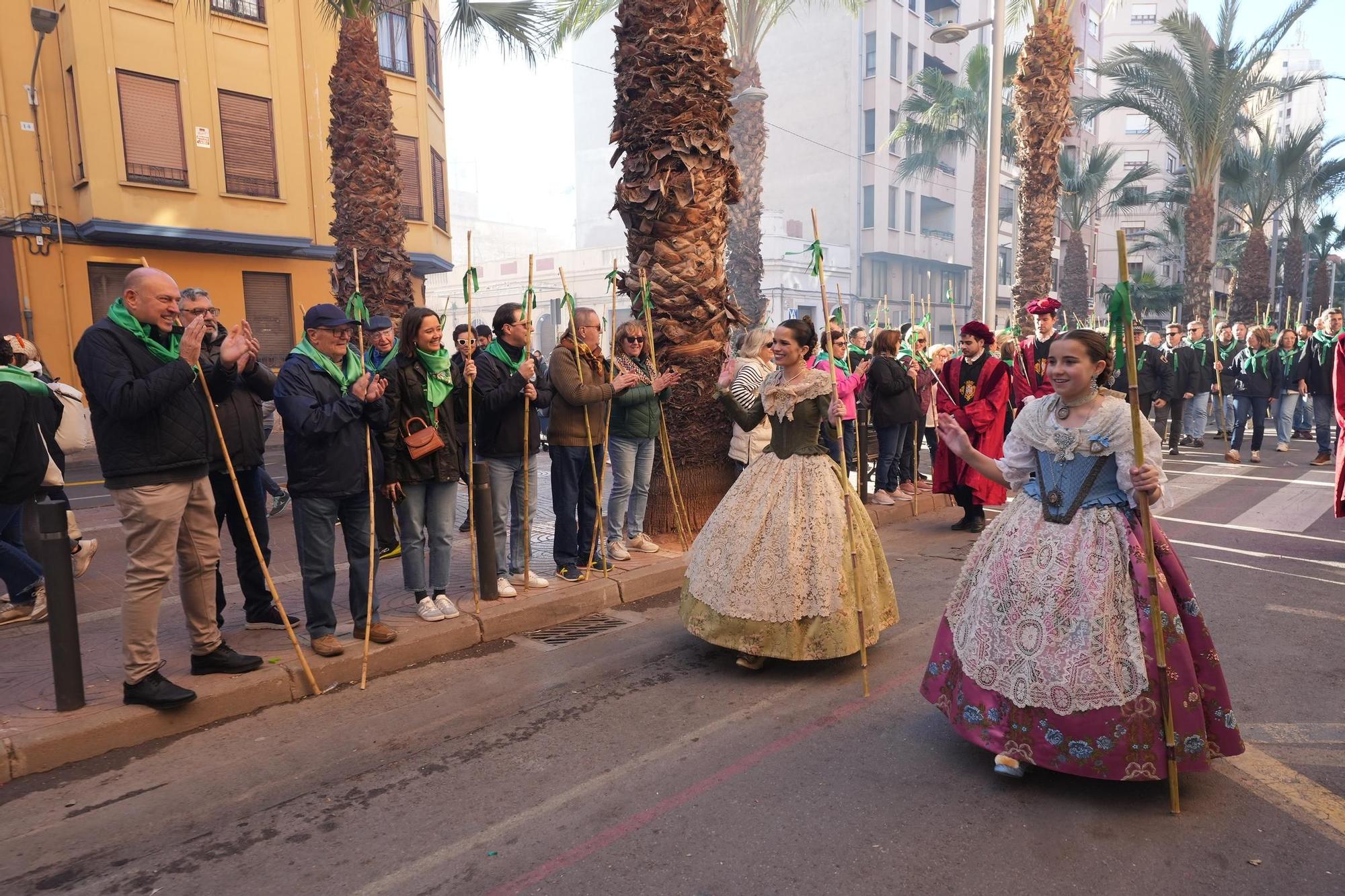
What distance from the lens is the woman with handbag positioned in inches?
216

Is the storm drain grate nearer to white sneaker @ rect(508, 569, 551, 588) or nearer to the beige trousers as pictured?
white sneaker @ rect(508, 569, 551, 588)

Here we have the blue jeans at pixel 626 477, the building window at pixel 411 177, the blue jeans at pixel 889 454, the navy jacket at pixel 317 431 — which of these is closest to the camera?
the navy jacket at pixel 317 431

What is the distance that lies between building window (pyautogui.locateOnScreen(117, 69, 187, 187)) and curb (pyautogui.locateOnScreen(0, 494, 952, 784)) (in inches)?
627

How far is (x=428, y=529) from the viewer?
5898mm

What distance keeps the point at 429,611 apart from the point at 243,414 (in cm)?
169

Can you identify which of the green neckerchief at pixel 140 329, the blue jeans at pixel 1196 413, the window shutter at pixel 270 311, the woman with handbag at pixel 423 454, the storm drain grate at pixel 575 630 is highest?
the window shutter at pixel 270 311

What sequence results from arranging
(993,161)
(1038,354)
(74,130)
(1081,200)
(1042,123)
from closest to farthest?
(1038,354) < (993,161) < (74,130) < (1042,123) < (1081,200)

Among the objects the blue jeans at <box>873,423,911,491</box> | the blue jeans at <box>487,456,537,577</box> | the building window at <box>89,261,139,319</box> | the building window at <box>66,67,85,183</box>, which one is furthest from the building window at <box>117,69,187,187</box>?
the blue jeans at <box>873,423,911,491</box>

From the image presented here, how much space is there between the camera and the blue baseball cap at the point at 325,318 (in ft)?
16.5

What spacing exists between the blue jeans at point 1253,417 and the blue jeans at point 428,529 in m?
12.9

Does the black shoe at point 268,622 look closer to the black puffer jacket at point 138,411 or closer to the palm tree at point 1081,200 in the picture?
the black puffer jacket at point 138,411

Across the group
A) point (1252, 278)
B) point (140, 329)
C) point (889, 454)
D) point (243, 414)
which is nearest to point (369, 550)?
point (243, 414)

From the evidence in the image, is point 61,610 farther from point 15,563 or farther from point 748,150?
point 748,150

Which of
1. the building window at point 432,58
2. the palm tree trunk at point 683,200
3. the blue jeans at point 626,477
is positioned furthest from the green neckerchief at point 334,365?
the building window at point 432,58
